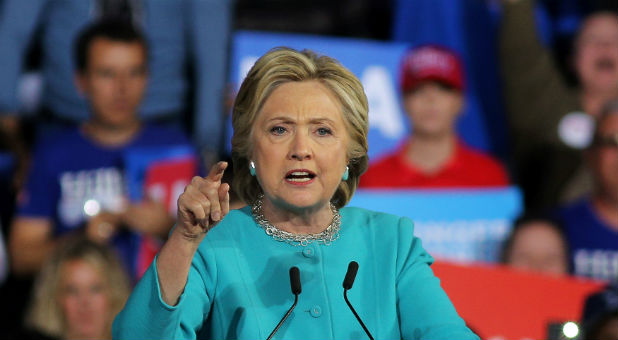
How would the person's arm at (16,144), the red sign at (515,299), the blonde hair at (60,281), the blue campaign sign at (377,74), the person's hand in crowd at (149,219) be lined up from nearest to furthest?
the red sign at (515,299), the blonde hair at (60,281), the person's hand in crowd at (149,219), the person's arm at (16,144), the blue campaign sign at (377,74)

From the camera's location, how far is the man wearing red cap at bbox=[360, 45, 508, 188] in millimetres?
4746

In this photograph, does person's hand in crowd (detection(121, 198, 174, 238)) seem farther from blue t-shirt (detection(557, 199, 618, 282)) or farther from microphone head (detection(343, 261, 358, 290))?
microphone head (detection(343, 261, 358, 290))

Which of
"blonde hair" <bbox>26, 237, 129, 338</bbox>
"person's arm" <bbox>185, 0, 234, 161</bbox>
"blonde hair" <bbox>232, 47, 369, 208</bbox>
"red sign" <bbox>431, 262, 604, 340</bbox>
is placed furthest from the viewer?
"person's arm" <bbox>185, 0, 234, 161</bbox>

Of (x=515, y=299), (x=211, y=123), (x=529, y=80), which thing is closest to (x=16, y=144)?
(x=211, y=123)

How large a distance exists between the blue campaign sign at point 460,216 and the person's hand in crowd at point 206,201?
9.10 ft

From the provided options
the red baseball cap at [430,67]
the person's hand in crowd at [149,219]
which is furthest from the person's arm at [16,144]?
the red baseball cap at [430,67]

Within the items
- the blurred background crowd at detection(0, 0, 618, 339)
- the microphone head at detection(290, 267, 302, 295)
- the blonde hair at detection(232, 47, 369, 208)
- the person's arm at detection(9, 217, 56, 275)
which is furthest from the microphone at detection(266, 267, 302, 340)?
the person's arm at detection(9, 217, 56, 275)

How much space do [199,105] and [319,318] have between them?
3.19 meters

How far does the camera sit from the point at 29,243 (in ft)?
14.2

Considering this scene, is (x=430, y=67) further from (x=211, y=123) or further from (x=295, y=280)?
(x=295, y=280)

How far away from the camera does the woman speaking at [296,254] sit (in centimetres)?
161

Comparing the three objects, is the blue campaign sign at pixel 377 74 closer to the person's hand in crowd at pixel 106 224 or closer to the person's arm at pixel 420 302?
the person's hand in crowd at pixel 106 224

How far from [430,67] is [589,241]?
110 centimetres

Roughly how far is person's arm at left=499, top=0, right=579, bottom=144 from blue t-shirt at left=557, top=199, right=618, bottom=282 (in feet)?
2.18
